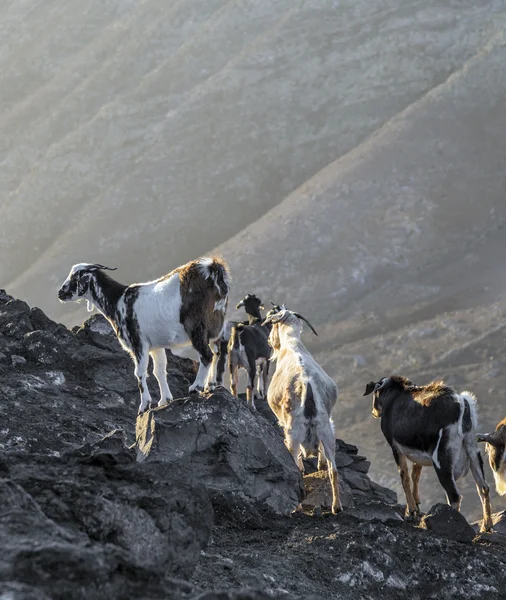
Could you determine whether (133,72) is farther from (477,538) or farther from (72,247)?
(477,538)

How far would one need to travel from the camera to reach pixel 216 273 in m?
16.2

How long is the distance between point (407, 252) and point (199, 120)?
1296 inches

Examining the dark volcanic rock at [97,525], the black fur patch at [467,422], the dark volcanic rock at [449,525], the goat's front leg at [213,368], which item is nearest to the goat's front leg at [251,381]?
the goat's front leg at [213,368]

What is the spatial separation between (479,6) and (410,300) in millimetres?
48884

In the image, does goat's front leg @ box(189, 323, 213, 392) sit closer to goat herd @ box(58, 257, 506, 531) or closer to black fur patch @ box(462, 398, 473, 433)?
goat herd @ box(58, 257, 506, 531)

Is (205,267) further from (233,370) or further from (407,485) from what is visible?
(233,370)

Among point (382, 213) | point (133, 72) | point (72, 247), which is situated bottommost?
point (382, 213)

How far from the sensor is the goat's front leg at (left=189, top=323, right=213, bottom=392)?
16.1 metres

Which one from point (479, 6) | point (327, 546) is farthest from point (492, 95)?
point (327, 546)

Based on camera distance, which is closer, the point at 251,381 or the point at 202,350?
the point at 202,350

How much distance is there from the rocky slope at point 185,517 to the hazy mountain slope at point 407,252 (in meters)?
29.3

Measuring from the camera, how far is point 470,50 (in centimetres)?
9856

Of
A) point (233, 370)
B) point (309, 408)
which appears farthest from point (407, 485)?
point (233, 370)

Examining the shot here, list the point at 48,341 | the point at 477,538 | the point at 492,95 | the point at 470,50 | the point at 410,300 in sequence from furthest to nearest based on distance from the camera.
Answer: the point at 470,50
the point at 492,95
the point at 410,300
the point at 48,341
the point at 477,538
